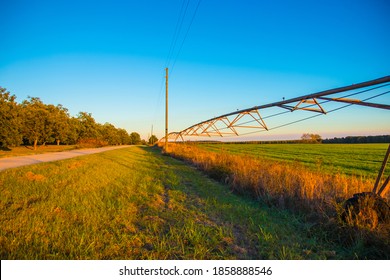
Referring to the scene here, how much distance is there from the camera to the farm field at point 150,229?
2.81 meters

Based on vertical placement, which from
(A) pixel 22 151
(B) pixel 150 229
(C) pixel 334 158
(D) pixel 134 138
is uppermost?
(D) pixel 134 138

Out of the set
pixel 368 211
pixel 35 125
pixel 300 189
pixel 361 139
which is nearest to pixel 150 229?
pixel 368 211

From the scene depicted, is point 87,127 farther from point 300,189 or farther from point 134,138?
point 134,138

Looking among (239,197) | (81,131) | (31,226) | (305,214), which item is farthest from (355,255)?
(81,131)

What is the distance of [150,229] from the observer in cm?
355

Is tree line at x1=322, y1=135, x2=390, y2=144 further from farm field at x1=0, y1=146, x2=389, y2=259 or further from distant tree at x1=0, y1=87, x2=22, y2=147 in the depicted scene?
distant tree at x1=0, y1=87, x2=22, y2=147

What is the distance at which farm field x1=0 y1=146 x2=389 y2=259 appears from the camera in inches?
111

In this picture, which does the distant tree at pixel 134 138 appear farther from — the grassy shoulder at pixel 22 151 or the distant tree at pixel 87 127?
the grassy shoulder at pixel 22 151

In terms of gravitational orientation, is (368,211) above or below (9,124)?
below

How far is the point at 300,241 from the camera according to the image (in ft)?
10.9

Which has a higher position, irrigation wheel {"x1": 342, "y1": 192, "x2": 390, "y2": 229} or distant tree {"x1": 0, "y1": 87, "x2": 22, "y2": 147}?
distant tree {"x1": 0, "y1": 87, "x2": 22, "y2": 147}

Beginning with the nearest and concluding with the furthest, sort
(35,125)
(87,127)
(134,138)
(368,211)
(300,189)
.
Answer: (368,211) < (300,189) < (35,125) < (87,127) < (134,138)

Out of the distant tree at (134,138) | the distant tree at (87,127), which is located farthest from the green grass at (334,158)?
the distant tree at (134,138)

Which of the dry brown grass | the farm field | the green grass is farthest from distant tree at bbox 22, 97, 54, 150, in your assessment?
the dry brown grass
